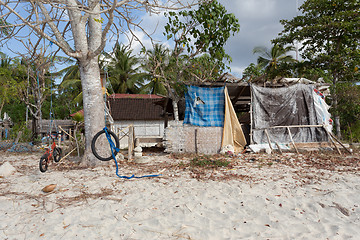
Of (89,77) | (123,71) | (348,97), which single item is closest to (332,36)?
(348,97)

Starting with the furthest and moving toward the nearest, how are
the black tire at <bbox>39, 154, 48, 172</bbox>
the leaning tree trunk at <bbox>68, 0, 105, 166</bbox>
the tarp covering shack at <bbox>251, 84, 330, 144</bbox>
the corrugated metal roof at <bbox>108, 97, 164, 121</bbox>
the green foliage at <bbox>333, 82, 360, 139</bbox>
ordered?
the corrugated metal roof at <bbox>108, 97, 164, 121</bbox> → the green foliage at <bbox>333, 82, 360, 139</bbox> → the tarp covering shack at <bbox>251, 84, 330, 144</bbox> → the leaning tree trunk at <bbox>68, 0, 105, 166</bbox> → the black tire at <bbox>39, 154, 48, 172</bbox>

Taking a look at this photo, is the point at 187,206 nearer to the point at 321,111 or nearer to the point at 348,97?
the point at 321,111

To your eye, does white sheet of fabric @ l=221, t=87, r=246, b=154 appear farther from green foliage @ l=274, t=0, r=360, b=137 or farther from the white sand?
green foliage @ l=274, t=0, r=360, b=137

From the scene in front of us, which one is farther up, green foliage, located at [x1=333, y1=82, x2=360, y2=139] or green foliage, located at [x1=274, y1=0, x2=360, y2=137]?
green foliage, located at [x1=274, y1=0, x2=360, y2=137]

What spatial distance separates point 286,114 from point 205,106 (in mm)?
3011

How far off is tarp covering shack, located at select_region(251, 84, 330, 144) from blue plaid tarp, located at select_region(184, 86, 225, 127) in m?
1.21

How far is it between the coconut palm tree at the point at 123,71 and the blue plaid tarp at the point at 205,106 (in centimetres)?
1582

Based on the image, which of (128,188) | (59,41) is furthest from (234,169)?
(59,41)

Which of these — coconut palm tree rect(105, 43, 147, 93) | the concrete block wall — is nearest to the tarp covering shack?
the concrete block wall

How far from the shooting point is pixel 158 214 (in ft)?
11.8

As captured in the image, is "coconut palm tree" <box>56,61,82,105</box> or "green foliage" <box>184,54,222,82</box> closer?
"green foliage" <box>184,54,222,82</box>

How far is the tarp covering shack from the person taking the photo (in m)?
9.15

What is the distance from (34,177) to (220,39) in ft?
22.6

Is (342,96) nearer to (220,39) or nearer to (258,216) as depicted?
(220,39)
